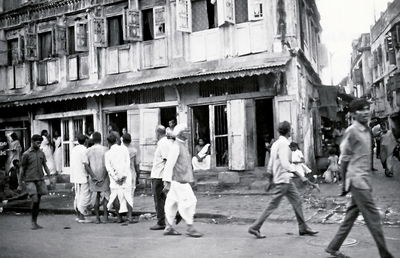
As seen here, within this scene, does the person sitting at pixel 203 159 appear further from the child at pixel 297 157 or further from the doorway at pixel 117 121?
the doorway at pixel 117 121

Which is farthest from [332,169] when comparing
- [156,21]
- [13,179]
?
[13,179]

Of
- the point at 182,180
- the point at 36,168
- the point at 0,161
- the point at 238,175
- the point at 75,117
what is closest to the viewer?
the point at 182,180

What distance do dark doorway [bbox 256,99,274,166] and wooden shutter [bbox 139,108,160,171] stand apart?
353 cm

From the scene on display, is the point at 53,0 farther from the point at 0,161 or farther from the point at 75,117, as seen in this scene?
the point at 0,161

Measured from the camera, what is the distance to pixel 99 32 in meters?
15.9

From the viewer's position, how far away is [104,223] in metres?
8.93

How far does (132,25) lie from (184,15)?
6.72ft

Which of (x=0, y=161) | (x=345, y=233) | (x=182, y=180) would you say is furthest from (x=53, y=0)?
(x=345, y=233)

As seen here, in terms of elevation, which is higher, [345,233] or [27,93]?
[27,93]

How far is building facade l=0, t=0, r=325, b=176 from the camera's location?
512 inches

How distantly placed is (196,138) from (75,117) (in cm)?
550

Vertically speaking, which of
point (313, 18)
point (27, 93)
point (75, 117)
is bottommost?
point (75, 117)

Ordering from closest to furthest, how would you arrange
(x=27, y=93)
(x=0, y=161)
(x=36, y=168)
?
1. (x=36, y=168)
2. (x=0, y=161)
3. (x=27, y=93)

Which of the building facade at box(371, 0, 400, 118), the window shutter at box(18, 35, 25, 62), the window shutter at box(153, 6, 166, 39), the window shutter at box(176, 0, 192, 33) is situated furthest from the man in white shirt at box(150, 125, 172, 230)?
the building facade at box(371, 0, 400, 118)
